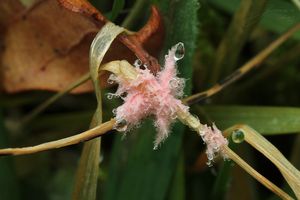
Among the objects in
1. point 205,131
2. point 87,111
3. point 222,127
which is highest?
point 87,111

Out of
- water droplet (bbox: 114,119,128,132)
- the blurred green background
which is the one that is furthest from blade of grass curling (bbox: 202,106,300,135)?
water droplet (bbox: 114,119,128,132)

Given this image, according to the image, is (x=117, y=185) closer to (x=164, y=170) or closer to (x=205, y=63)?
(x=164, y=170)

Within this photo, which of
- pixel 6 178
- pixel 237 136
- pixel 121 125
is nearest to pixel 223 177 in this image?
pixel 237 136

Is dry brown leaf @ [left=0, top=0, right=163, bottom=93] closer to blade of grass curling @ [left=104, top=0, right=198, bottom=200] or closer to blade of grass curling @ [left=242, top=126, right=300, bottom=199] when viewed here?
blade of grass curling @ [left=104, top=0, right=198, bottom=200]

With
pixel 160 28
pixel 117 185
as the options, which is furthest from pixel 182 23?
pixel 117 185

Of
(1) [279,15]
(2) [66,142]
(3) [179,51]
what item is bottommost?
(2) [66,142]

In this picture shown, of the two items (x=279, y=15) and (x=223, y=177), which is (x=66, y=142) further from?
(x=279, y=15)
